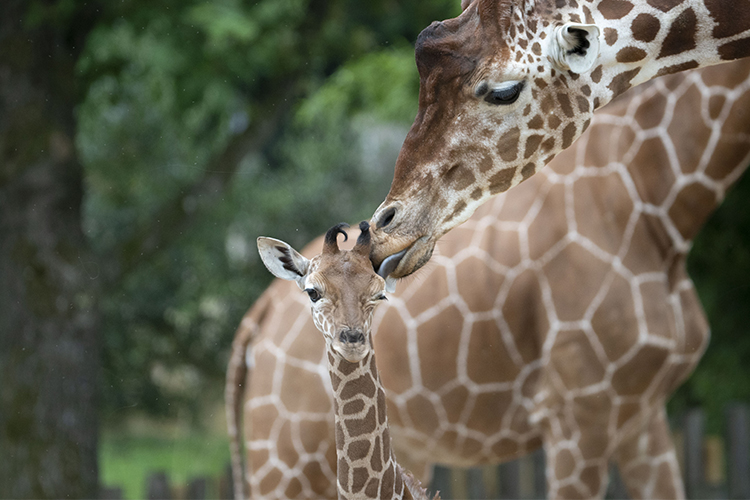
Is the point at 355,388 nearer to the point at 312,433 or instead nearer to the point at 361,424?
the point at 361,424

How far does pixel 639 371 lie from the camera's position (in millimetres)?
2375

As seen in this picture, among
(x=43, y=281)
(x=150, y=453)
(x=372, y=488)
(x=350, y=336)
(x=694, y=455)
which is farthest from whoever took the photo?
(x=150, y=453)

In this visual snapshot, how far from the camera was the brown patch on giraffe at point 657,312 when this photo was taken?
2.37 meters

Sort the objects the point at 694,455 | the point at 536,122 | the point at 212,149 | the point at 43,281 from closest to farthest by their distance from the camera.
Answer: the point at 536,122 → the point at 43,281 → the point at 694,455 → the point at 212,149

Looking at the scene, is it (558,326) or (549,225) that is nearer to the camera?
(558,326)

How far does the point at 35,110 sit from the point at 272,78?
46.0 inches

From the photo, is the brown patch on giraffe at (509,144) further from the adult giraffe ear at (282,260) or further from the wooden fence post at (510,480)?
the wooden fence post at (510,480)

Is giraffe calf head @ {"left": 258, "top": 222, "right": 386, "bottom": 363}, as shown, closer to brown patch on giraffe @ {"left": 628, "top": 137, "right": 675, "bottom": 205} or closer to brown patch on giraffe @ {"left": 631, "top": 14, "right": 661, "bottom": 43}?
brown patch on giraffe @ {"left": 631, "top": 14, "right": 661, "bottom": 43}

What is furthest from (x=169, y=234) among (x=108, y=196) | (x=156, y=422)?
(x=156, y=422)

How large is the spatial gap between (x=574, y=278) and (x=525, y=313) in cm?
18

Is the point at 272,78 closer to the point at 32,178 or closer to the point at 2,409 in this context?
the point at 32,178

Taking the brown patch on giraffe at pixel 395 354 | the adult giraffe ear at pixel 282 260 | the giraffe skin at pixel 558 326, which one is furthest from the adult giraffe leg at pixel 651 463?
the adult giraffe ear at pixel 282 260

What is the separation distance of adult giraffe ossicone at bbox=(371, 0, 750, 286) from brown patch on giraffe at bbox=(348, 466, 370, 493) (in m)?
0.28

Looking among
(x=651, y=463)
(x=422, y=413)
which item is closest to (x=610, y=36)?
(x=422, y=413)
